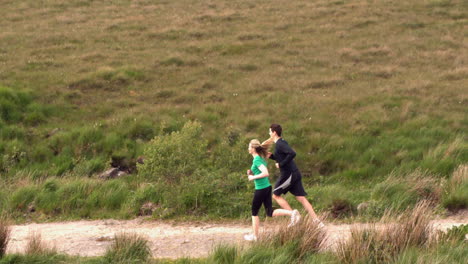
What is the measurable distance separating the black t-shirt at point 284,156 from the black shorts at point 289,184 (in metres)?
0.08

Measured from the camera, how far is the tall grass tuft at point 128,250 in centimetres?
834

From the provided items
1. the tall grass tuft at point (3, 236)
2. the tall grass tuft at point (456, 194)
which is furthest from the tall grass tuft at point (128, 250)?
the tall grass tuft at point (456, 194)

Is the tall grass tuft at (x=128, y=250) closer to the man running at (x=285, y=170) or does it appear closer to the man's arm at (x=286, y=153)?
the man running at (x=285, y=170)

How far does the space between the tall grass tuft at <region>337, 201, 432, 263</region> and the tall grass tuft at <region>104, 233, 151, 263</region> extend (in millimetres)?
2916

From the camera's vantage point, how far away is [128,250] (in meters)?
8.38

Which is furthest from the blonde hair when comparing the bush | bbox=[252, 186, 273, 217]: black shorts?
the bush

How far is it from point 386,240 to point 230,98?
40.6 ft

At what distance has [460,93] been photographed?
18.9 m

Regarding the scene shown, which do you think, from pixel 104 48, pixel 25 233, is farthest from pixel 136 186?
pixel 104 48

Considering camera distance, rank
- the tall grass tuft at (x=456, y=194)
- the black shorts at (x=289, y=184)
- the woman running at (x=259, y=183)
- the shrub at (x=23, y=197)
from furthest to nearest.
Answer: the shrub at (x=23, y=197) < the tall grass tuft at (x=456, y=194) < the black shorts at (x=289, y=184) < the woman running at (x=259, y=183)

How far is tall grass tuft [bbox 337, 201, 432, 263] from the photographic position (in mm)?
7852

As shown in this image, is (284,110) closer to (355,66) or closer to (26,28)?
(355,66)

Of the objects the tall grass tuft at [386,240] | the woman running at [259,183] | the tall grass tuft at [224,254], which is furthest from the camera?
the woman running at [259,183]

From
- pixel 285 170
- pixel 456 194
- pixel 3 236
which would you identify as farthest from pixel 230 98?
pixel 3 236
